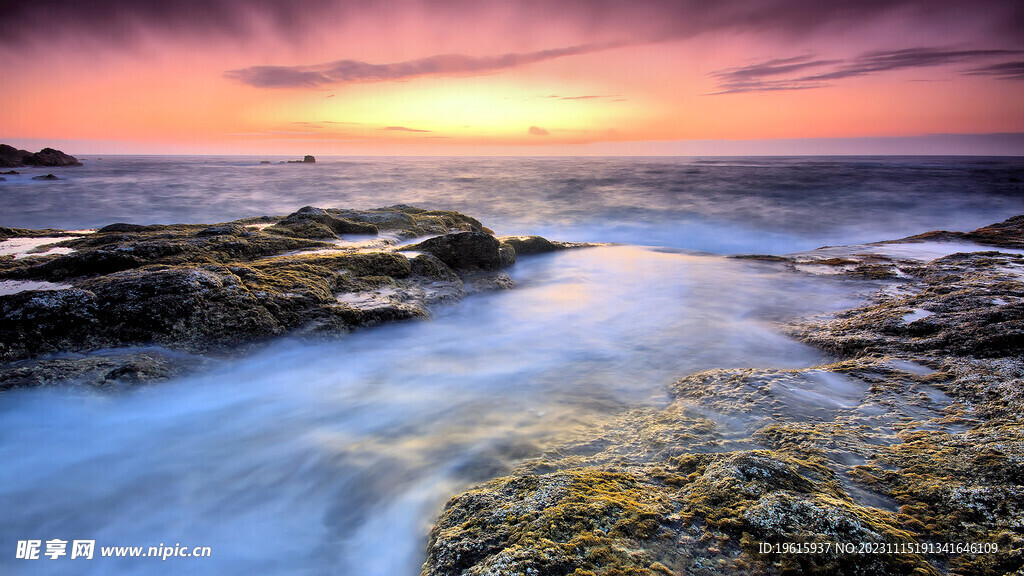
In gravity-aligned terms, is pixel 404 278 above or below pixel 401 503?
above

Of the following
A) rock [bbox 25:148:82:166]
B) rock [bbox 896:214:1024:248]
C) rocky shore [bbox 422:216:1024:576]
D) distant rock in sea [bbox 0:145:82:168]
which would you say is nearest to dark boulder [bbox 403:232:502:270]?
rocky shore [bbox 422:216:1024:576]

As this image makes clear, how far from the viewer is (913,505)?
2166 mm

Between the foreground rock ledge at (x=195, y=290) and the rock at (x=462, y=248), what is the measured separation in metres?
0.02

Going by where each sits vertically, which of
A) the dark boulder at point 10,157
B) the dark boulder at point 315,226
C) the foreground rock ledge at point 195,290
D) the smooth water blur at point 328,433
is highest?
the dark boulder at point 10,157

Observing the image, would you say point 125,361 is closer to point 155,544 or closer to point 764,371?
point 155,544

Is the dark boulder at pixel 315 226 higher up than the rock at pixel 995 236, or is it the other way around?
the dark boulder at pixel 315 226

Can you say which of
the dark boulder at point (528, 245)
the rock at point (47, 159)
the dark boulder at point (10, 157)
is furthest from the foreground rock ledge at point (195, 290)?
the rock at point (47, 159)

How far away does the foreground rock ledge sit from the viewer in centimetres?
412

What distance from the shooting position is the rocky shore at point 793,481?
1.86 m

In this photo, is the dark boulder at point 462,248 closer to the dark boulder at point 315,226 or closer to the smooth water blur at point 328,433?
the smooth water blur at point 328,433

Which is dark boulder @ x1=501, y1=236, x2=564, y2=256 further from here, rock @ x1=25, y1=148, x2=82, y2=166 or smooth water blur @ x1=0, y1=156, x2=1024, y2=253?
rock @ x1=25, y1=148, x2=82, y2=166

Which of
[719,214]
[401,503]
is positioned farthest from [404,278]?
[719,214]

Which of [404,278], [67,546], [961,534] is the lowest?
[67,546]

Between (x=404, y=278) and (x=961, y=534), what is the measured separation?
650cm
